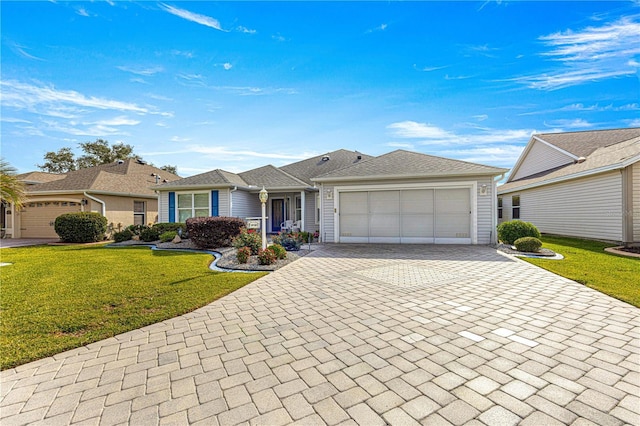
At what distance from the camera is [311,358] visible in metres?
2.64

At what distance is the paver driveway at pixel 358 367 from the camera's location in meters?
1.92

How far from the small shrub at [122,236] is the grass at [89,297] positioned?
14.8 feet

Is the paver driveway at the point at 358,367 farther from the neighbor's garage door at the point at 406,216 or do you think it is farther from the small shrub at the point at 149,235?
the small shrub at the point at 149,235

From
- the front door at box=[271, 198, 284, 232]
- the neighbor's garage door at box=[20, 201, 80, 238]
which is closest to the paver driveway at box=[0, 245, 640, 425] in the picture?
the front door at box=[271, 198, 284, 232]

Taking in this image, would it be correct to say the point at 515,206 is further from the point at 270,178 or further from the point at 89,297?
the point at 89,297

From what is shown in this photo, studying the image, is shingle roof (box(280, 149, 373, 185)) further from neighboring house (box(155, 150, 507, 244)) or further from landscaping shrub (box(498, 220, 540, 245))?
landscaping shrub (box(498, 220, 540, 245))

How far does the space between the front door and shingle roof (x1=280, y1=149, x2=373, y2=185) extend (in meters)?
2.07

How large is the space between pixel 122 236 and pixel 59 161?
2734 centimetres

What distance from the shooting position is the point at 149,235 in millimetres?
12594

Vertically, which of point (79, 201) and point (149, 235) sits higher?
point (79, 201)

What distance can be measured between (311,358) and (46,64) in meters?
12.7

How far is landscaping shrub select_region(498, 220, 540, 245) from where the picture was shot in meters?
9.34

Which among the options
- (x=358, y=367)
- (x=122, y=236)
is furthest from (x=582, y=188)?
(x=122, y=236)

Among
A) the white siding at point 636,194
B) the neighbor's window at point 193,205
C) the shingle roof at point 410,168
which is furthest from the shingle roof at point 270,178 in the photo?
the white siding at point 636,194
